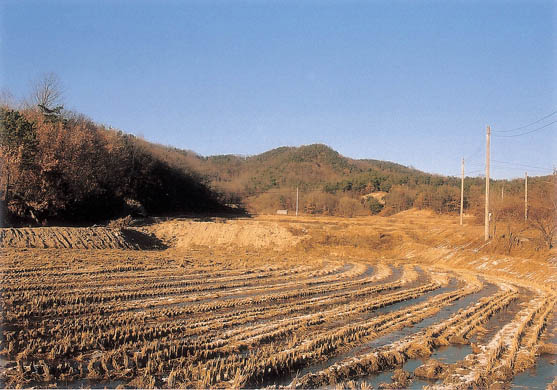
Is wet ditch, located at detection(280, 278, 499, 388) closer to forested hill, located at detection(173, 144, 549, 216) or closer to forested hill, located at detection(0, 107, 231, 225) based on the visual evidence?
forested hill, located at detection(173, 144, 549, 216)

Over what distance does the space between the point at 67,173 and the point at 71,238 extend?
1289 centimetres

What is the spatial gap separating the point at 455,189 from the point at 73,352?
210 ft

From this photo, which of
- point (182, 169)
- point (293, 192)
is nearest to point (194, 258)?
point (182, 169)

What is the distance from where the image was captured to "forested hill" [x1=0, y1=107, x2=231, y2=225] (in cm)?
3231

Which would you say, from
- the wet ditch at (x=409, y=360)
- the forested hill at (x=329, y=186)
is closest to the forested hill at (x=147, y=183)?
the forested hill at (x=329, y=186)

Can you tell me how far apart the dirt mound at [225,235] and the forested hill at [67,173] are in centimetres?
793

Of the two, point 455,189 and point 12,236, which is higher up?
point 455,189

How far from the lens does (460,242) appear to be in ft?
92.7

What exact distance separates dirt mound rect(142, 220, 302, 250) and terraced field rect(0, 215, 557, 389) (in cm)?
1490

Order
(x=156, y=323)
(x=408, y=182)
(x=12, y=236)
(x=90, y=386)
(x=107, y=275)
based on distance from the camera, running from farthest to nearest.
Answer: (x=408, y=182) < (x=12, y=236) < (x=107, y=275) < (x=156, y=323) < (x=90, y=386)

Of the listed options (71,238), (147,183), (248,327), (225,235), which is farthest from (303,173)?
(248,327)

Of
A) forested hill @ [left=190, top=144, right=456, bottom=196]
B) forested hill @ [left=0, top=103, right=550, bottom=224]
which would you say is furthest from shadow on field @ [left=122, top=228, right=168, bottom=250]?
forested hill @ [left=190, top=144, right=456, bottom=196]

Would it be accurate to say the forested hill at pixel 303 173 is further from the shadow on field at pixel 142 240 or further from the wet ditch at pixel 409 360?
the wet ditch at pixel 409 360

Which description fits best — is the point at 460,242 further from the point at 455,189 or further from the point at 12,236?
the point at 455,189
